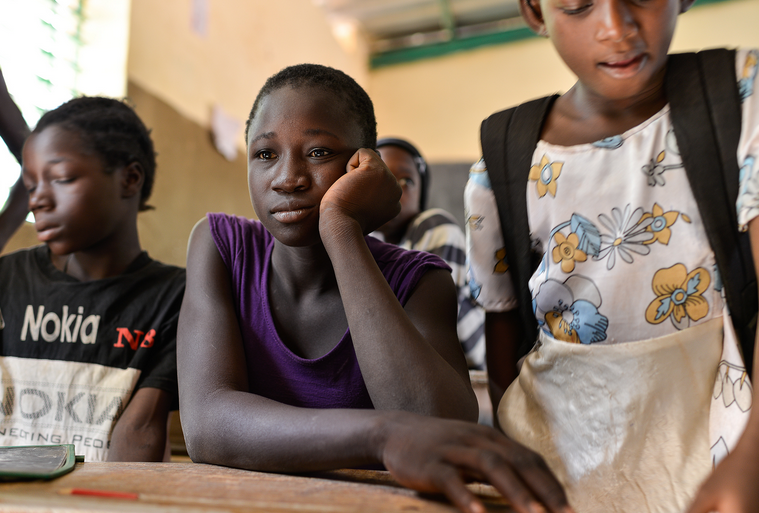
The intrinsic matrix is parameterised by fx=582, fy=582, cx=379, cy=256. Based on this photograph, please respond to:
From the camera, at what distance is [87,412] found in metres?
1.24

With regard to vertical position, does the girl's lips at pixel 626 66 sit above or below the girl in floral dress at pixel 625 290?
above

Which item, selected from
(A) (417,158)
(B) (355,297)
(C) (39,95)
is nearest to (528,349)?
(B) (355,297)

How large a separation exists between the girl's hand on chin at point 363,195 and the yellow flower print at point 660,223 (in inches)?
16.2

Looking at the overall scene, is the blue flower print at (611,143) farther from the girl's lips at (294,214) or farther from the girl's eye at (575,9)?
the girl's lips at (294,214)

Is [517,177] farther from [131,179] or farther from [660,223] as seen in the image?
[131,179]

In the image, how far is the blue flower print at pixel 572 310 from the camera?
0.90 meters

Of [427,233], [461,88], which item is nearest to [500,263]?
[427,233]

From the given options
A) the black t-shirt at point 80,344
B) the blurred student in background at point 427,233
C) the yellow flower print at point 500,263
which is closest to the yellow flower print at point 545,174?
the yellow flower print at point 500,263

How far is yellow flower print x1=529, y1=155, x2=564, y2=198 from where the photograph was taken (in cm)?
95

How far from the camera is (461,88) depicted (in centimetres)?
542

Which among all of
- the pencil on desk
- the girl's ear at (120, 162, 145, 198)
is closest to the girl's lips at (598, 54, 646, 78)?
the pencil on desk

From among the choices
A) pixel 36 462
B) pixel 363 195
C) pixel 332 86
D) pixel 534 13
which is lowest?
pixel 36 462

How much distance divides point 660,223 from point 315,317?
599mm

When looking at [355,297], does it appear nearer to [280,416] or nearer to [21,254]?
[280,416]
